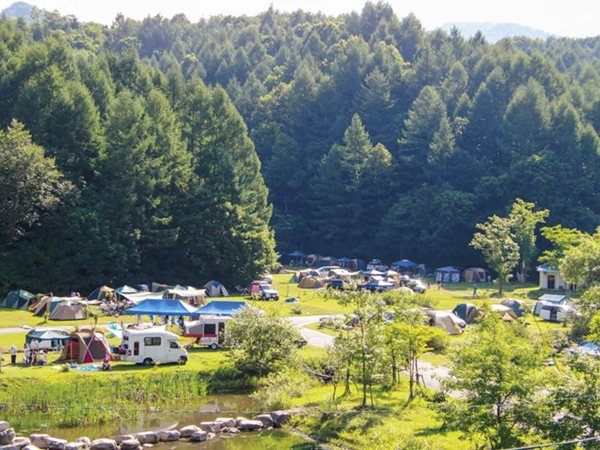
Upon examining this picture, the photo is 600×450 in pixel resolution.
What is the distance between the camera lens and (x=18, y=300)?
38.9 meters

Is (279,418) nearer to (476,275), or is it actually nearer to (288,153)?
(476,275)

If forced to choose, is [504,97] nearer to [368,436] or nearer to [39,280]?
[39,280]

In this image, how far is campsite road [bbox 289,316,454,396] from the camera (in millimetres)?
23795

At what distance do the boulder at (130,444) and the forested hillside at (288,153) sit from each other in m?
25.5

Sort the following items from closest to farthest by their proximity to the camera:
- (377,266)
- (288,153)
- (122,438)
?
1. (122,438)
2. (377,266)
3. (288,153)

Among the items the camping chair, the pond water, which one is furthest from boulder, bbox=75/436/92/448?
the camping chair

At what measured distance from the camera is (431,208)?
225 feet

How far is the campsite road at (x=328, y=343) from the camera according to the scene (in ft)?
78.1

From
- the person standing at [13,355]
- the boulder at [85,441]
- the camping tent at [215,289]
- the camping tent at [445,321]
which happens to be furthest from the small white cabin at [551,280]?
the boulder at [85,441]

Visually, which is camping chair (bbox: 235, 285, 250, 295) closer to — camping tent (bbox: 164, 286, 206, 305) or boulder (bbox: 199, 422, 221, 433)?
camping tent (bbox: 164, 286, 206, 305)

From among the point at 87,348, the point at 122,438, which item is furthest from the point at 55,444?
the point at 87,348

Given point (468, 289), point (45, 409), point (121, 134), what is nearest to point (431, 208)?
point (468, 289)

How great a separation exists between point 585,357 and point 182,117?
45242 mm

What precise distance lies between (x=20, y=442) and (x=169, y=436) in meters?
3.90
